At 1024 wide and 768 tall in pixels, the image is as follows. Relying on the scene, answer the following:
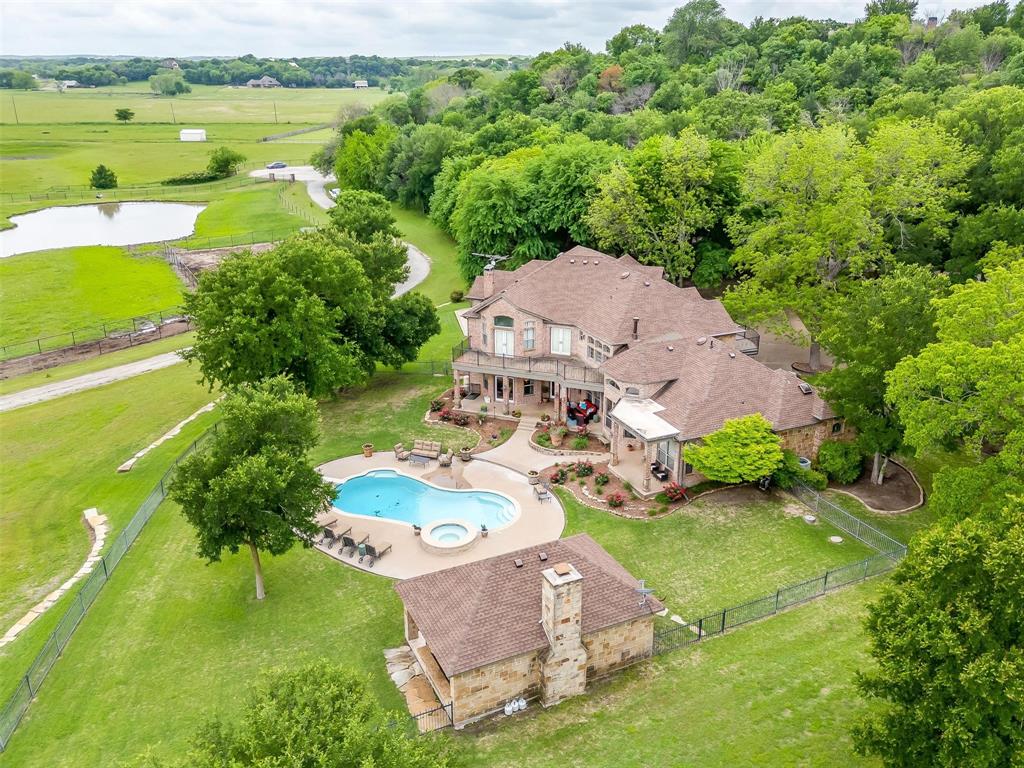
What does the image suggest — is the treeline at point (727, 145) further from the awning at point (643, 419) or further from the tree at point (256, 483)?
the tree at point (256, 483)

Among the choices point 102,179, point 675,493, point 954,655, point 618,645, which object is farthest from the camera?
point 102,179

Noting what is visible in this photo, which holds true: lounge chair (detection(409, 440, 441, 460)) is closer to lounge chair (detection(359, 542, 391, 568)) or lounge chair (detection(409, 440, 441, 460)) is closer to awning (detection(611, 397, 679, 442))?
lounge chair (detection(359, 542, 391, 568))

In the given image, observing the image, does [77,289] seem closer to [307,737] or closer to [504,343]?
[504,343]

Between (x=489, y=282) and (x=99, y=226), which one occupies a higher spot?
(x=489, y=282)

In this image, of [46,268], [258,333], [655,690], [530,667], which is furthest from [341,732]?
[46,268]

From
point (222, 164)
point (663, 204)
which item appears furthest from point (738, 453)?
point (222, 164)

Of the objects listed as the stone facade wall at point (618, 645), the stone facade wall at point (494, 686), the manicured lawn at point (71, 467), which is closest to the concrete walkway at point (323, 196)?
the manicured lawn at point (71, 467)
